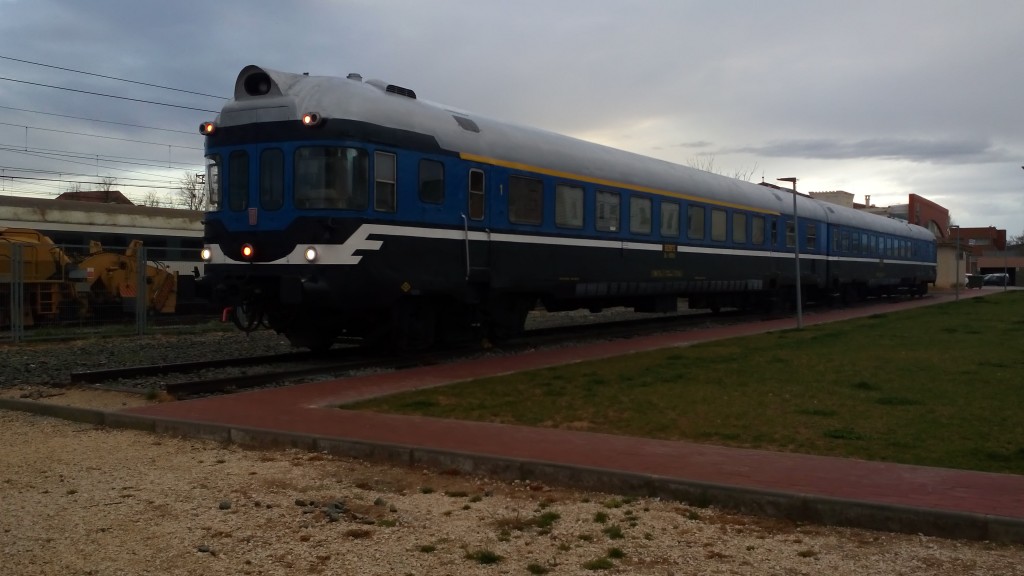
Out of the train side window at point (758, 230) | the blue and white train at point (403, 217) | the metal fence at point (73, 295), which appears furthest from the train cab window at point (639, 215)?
the metal fence at point (73, 295)

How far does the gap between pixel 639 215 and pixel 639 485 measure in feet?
44.8

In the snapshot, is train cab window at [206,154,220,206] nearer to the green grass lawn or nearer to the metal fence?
the green grass lawn

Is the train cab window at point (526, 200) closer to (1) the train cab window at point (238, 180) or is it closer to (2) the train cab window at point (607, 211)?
(2) the train cab window at point (607, 211)

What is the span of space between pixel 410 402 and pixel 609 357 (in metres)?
5.43

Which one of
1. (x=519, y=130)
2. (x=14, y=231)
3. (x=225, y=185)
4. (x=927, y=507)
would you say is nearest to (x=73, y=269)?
(x=14, y=231)

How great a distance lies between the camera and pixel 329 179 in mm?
12516

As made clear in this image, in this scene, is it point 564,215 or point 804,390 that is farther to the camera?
point 564,215

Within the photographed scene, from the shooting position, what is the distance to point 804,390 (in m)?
11.0

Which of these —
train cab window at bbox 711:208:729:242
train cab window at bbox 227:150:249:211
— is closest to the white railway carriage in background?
train cab window at bbox 227:150:249:211

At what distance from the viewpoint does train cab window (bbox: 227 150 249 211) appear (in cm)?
1318

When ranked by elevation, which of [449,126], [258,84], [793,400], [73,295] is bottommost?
[793,400]

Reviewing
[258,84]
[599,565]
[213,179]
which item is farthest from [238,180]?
[599,565]

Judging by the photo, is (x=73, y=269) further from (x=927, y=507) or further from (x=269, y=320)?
(x=927, y=507)

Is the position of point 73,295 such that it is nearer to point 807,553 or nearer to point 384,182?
point 384,182
